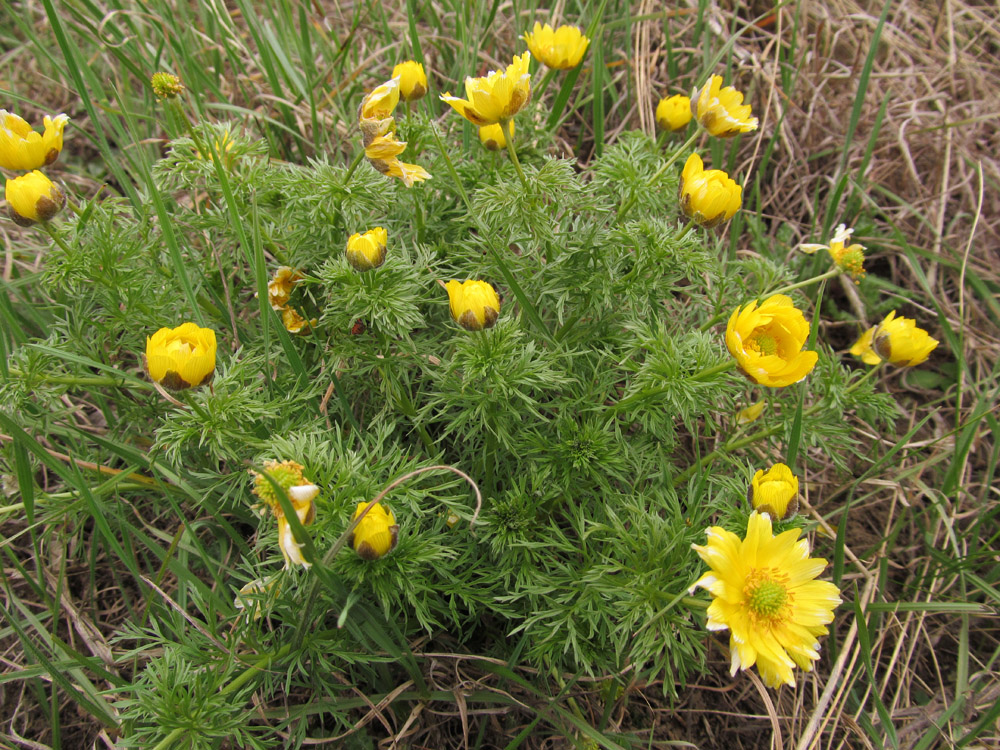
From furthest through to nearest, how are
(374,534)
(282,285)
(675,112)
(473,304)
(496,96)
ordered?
(675,112) < (282,285) < (496,96) < (473,304) < (374,534)

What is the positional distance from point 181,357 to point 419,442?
72cm

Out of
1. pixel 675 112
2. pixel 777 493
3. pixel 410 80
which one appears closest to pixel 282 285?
pixel 410 80

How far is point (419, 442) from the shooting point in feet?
6.38

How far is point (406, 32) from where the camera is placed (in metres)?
2.74

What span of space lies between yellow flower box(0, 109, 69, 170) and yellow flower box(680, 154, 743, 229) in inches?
61.2

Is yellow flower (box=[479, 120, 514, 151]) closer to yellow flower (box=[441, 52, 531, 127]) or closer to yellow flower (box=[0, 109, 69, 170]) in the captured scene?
yellow flower (box=[441, 52, 531, 127])

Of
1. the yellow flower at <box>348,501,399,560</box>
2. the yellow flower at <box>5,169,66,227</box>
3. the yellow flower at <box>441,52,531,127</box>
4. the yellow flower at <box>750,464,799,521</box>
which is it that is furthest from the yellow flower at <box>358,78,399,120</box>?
the yellow flower at <box>750,464,799,521</box>

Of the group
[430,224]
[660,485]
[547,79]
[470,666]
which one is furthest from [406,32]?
[470,666]

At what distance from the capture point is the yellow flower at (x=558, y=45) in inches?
76.2

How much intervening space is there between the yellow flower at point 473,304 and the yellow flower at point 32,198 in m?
0.99

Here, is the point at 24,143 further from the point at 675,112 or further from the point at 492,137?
the point at 675,112

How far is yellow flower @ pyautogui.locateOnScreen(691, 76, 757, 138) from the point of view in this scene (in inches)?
69.7

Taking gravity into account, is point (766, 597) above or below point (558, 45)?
below

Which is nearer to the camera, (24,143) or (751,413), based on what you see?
(24,143)
